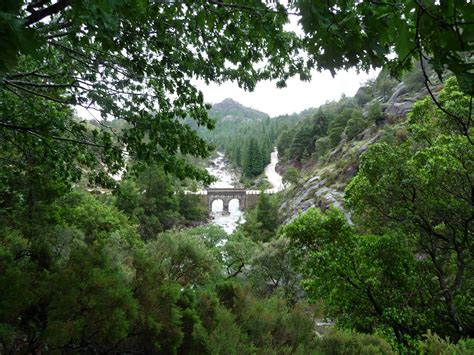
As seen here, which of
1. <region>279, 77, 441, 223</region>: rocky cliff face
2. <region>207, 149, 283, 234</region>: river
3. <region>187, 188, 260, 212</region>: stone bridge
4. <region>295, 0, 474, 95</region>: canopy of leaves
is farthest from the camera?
<region>187, 188, 260, 212</region>: stone bridge

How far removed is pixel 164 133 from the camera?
410 cm

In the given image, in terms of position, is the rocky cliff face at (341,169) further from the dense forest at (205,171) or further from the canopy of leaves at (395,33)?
the canopy of leaves at (395,33)

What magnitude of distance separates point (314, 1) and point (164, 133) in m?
3.06

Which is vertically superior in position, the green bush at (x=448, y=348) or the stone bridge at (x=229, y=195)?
the green bush at (x=448, y=348)

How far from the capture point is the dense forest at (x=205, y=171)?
1505 millimetres

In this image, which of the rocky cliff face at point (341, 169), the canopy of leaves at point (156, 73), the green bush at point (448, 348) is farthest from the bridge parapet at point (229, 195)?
the canopy of leaves at point (156, 73)

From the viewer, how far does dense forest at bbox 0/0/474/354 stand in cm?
150

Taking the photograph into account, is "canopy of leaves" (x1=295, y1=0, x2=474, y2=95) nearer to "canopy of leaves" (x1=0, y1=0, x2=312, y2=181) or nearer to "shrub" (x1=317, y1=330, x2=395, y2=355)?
"canopy of leaves" (x1=0, y1=0, x2=312, y2=181)

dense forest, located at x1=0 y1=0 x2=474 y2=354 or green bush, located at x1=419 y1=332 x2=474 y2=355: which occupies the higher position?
dense forest, located at x1=0 y1=0 x2=474 y2=354

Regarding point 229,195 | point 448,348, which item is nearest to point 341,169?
point 229,195

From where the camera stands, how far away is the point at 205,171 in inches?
180

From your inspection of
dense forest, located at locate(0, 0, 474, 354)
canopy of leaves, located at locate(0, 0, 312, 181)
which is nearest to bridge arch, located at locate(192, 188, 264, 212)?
dense forest, located at locate(0, 0, 474, 354)

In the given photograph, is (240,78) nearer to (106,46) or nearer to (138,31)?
(138,31)

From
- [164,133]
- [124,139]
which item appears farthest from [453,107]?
[124,139]
